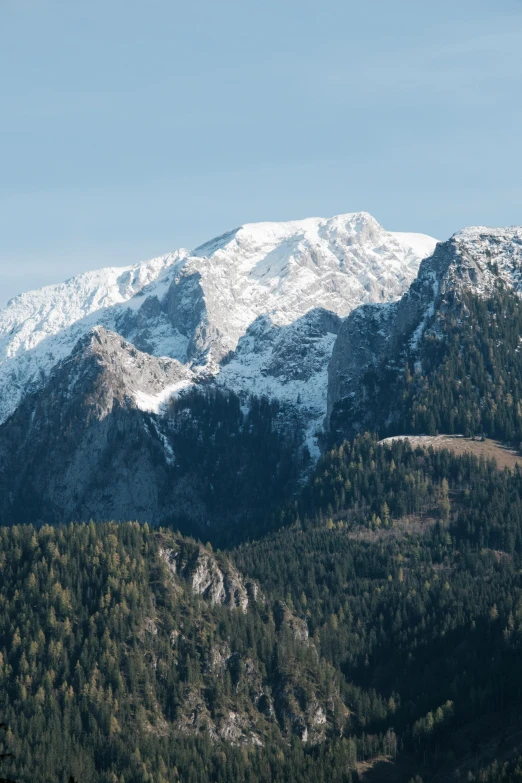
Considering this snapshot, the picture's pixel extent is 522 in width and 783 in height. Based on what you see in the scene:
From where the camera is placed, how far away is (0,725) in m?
134

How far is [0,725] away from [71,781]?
878 cm

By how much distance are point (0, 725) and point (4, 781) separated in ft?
16.4

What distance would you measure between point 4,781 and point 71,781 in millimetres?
7318

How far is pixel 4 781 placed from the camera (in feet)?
431

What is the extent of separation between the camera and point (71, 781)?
136m
